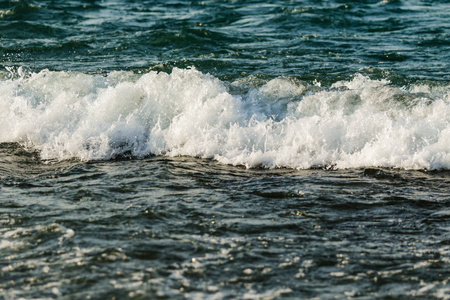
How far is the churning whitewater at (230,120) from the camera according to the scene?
711 cm

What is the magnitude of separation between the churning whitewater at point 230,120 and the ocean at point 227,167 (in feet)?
0.07

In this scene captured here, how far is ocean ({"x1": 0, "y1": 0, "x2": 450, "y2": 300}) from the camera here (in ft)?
13.7

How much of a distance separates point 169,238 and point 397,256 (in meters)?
1.72

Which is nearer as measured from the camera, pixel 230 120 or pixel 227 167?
pixel 227 167

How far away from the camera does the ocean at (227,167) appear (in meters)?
4.17

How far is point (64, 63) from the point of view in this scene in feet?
38.0

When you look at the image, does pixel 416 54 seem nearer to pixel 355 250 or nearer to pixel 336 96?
pixel 336 96

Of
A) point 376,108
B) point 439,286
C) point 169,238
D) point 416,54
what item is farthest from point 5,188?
point 416,54

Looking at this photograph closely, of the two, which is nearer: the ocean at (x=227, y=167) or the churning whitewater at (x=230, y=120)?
the ocean at (x=227, y=167)

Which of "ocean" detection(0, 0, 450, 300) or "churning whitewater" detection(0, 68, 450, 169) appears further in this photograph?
"churning whitewater" detection(0, 68, 450, 169)

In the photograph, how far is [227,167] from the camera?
22.8 feet

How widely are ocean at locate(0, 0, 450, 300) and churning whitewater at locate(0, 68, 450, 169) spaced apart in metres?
0.02

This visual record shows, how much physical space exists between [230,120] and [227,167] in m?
1.13

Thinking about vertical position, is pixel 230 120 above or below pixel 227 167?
above
